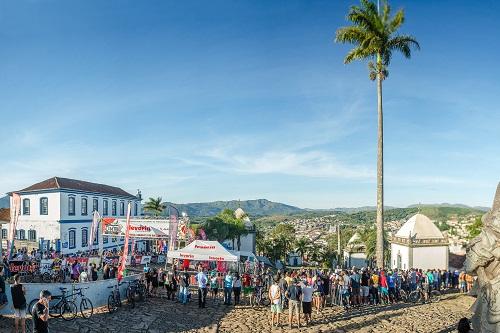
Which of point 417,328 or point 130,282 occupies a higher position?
point 130,282

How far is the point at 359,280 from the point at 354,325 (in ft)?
13.5

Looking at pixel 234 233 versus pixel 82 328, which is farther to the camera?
pixel 234 233

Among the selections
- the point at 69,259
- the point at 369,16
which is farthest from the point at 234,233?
the point at 369,16

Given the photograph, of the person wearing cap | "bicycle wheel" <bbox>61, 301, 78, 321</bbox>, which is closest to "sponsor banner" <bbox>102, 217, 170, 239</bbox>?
"bicycle wheel" <bbox>61, 301, 78, 321</bbox>

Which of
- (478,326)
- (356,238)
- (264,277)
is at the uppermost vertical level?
(478,326)

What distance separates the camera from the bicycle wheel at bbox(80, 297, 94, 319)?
1449 cm

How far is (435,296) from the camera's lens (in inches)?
900

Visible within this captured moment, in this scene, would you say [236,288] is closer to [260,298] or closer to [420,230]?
[260,298]

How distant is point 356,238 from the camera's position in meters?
74.1

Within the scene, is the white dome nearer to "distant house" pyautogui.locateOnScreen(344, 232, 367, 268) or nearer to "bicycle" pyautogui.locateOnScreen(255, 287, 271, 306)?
"bicycle" pyautogui.locateOnScreen(255, 287, 271, 306)

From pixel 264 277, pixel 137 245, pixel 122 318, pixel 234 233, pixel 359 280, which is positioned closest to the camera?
pixel 122 318

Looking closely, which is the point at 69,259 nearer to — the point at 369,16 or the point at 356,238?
the point at 369,16

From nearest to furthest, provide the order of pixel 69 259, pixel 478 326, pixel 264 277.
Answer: pixel 478 326 → pixel 264 277 → pixel 69 259

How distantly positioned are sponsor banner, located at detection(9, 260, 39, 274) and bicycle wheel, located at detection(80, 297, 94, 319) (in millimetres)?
10173
